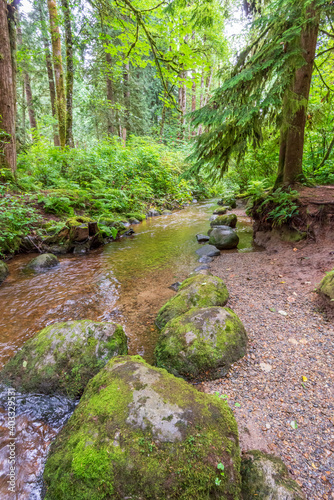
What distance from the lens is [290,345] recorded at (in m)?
2.46

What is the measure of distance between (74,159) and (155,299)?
28.6ft

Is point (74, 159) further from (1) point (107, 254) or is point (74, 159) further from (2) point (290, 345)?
(2) point (290, 345)

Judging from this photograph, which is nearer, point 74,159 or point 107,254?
point 107,254

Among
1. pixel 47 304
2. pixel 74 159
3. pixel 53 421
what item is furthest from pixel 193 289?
pixel 74 159

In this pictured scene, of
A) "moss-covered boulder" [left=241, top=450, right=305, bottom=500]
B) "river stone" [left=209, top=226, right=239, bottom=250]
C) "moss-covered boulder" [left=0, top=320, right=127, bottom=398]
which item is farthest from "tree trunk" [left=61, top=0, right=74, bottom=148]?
"moss-covered boulder" [left=241, top=450, right=305, bottom=500]

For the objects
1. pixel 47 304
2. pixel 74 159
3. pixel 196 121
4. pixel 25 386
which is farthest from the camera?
pixel 74 159

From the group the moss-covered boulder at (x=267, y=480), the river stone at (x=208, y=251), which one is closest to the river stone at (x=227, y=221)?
the river stone at (x=208, y=251)

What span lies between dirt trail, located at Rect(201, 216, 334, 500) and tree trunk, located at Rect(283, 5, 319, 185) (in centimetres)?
270

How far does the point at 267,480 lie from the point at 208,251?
16.6ft

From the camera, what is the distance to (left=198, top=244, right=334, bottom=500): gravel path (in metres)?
1.51

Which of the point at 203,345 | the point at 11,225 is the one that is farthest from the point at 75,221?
the point at 203,345

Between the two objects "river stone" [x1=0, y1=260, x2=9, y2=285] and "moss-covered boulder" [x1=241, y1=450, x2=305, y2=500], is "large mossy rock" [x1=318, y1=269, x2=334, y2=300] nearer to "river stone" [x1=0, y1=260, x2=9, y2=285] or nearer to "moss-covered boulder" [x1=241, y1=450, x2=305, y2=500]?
"moss-covered boulder" [x1=241, y1=450, x2=305, y2=500]

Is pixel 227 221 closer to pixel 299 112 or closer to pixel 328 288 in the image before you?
pixel 299 112

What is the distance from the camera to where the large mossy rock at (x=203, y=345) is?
2.33 m
